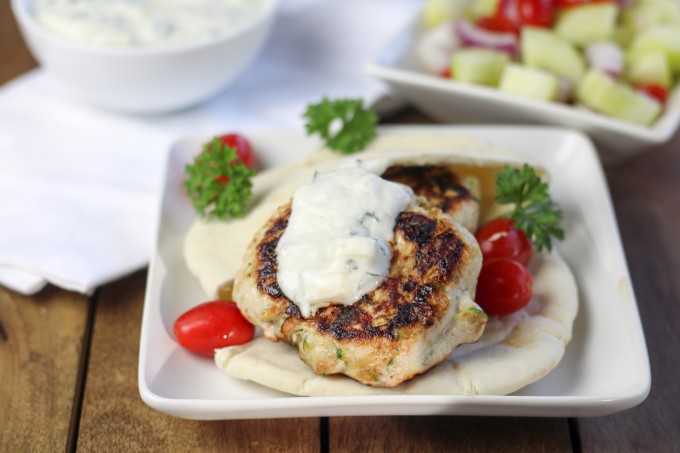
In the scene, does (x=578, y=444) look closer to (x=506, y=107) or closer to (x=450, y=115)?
(x=506, y=107)

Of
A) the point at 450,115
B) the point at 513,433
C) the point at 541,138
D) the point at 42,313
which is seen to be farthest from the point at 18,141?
the point at 513,433

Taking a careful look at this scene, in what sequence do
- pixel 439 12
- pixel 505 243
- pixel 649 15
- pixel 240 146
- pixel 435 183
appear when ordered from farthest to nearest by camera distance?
pixel 439 12 < pixel 649 15 < pixel 240 146 < pixel 435 183 < pixel 505 243

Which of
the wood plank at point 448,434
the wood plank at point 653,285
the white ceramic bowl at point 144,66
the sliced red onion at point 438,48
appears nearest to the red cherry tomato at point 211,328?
the wood plank at point 448,434

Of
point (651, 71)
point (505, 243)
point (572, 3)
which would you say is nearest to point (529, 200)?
point (505, 243)

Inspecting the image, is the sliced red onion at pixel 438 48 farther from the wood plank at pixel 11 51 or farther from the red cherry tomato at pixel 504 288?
the wood plank at pixel 11 51

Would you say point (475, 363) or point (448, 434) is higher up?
point (475, 363)

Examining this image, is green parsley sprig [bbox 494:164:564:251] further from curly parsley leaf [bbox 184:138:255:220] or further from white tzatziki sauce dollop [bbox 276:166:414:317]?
curly parsley leaf [bbox 184:138:255:220]

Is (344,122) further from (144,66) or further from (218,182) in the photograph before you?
(144,66)
